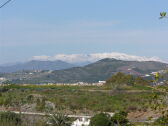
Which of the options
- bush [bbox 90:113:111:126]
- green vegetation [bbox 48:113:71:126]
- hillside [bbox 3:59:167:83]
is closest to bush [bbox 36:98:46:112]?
green vegetation [bbox 48:113:71:126]

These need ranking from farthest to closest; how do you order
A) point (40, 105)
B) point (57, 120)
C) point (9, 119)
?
point (40, 105)
point (57, 120)
point (9, 119)

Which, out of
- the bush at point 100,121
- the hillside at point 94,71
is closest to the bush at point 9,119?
the bush at point 100,121

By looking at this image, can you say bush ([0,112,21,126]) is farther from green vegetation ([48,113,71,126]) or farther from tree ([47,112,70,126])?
tree ([47,112,70,126])

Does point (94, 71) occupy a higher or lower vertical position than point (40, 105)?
higher

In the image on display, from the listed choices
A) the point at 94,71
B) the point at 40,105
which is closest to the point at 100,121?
the point at 40,105

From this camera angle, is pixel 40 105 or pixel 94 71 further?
pixel 94 71

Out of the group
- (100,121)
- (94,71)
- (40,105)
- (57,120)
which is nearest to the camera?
(100,121)

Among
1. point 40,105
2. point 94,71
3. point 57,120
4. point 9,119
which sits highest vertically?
point 94,71

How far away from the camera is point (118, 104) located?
36.3 meters

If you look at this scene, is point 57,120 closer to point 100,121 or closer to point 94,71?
point 100,121

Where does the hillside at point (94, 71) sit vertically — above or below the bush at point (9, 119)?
above

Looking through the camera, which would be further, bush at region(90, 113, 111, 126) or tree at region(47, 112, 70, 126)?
tree at region(47, 112, 70, 126)

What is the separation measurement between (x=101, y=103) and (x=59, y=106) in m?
4.68

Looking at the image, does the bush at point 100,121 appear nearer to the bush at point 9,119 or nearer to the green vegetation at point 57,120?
the green vegetation at point 57,120
